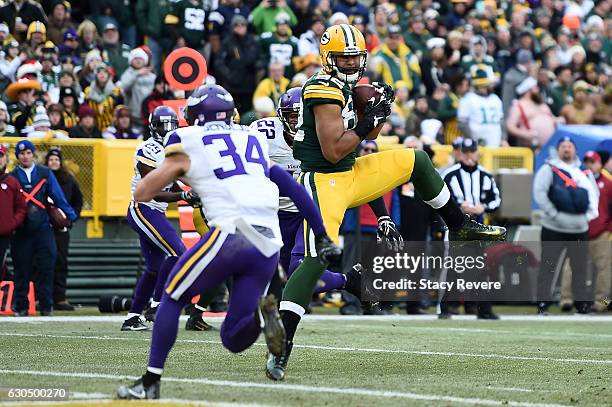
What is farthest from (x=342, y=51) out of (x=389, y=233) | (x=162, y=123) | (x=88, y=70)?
(x=88, y=70)

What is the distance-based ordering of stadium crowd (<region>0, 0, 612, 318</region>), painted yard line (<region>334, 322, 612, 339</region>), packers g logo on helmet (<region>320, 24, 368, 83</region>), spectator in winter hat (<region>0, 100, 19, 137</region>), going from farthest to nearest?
stadium crowd (<region>0, 0, 612, 318</region>), spectator in winter hat (<region>0, 100, 19, 137</region>), painted yard line (<region>334, 322, 612, 339</region>), packers g logo on helmet (<region>320, 24, 368, 83</region>)

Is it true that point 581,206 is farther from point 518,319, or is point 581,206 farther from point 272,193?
point 272,193

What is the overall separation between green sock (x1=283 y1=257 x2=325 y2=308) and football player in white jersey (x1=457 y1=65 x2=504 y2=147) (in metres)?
9.77

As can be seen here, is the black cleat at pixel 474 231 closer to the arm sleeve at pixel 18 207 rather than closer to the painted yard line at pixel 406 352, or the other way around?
the painted yard line at pixel 406 352

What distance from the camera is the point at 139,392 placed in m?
6.32

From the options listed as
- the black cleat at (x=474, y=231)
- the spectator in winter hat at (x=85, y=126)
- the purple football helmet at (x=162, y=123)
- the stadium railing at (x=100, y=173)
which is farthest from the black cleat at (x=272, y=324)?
the spectator in winter hat at (x=85, y=126)

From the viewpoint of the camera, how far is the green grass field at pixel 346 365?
6.64 m

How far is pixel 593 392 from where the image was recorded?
6.98 meters

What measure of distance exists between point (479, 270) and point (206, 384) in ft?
26.6

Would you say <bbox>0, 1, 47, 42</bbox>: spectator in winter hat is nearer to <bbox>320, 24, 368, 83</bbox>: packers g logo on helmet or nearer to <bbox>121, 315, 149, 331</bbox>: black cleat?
<bbox>121, 315, 149, 331</bbox>: black cleat

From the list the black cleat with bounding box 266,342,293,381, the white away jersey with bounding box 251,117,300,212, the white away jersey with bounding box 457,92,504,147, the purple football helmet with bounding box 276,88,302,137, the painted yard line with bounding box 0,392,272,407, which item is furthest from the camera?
the white away jersey with bounding box 457,92,504,147

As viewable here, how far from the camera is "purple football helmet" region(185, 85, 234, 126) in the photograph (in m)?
6.77

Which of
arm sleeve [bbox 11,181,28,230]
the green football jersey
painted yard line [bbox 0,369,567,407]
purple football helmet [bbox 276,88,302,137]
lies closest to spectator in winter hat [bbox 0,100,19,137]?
arm sleeve [bbox 11,181,28,230]

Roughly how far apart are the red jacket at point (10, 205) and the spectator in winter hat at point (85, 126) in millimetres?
1858
